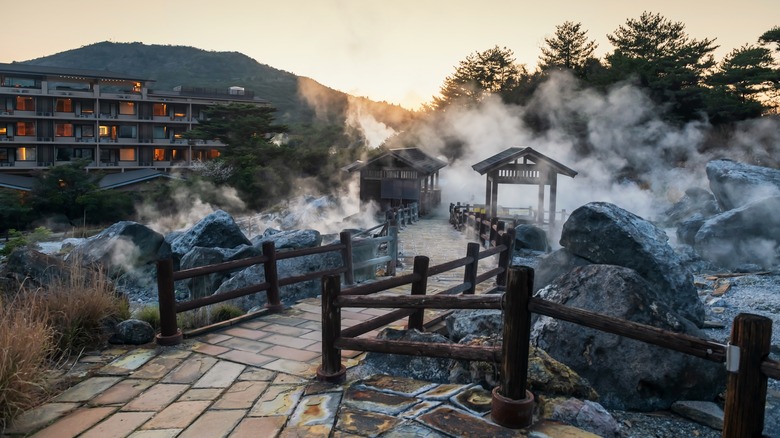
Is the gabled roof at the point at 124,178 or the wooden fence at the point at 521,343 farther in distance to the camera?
the gabled roof at the point at 124,178

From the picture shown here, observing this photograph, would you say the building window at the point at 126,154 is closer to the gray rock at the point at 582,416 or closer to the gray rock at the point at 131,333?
the gray rock at the point at 131,333

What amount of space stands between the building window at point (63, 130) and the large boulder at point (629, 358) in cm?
4994

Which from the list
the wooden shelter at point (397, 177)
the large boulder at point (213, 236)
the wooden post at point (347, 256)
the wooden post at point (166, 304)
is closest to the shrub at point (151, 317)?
the wooden post at point (166, 304)

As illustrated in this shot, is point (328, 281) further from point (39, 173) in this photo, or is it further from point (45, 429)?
point (39, 173)

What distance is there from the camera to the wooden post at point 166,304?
6.07m

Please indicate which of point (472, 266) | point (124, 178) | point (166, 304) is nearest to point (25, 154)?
point (124, 178)

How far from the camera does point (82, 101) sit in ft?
151

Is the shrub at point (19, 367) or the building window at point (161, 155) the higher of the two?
the building window at point (161, 155)

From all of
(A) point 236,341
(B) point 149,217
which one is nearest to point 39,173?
(B) point 149,217

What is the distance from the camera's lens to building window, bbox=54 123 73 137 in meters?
44.9

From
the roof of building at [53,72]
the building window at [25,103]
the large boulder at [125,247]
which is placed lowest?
the large boulder at [125,247]

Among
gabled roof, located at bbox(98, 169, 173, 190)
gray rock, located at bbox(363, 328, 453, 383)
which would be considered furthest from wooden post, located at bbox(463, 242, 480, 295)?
gabled roof, located at bbox(98, 169, 173, 190)

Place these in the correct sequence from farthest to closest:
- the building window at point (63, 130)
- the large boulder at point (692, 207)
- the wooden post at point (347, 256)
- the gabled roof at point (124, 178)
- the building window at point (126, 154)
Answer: the building window at point (126, 154)
the building window at point (63, 130)
the gabled roof at point (124, 178)
the large boulder at point (692, 207)
the wooden post at point (347, 256)

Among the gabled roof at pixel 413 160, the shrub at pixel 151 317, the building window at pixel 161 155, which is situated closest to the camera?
the shrub at pixel 151 317
